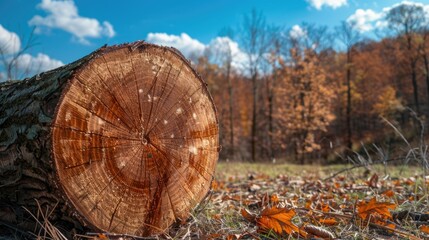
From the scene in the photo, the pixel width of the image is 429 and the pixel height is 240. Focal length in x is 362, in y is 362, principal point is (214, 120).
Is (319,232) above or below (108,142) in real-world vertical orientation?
below

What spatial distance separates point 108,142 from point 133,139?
0.16 meters

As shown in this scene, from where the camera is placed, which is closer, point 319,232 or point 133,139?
point 319,232

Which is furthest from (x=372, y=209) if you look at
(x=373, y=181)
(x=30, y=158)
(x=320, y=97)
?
(x=320, y=97)

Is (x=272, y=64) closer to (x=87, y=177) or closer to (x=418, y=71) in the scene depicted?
(x=418, y=71)

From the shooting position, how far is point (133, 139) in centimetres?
212

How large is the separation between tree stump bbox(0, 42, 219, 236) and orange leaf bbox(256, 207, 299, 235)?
660 mm

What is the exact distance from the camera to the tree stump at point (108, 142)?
1.89 meters

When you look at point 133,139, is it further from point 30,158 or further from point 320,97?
point 320,97

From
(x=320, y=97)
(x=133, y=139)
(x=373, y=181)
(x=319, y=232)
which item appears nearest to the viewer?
(x=319, y=232)

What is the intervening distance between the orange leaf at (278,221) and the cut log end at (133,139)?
0.66 m

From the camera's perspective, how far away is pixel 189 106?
7.99ft

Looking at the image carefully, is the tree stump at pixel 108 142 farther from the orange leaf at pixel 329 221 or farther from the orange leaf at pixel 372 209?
the orange leaf at pixel 372 209

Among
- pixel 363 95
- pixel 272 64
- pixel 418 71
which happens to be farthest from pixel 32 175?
pixel 363 95

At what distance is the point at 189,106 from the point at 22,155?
104cm
